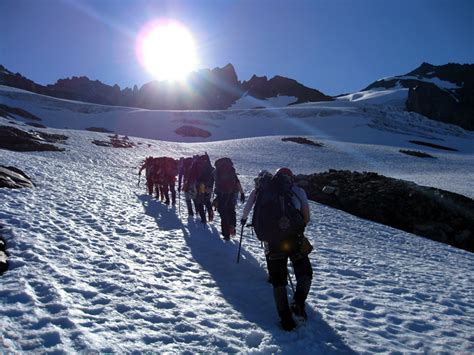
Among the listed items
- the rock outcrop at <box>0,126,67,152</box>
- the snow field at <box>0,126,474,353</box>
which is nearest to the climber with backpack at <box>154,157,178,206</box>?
the snow field at <box>0,126,474,353</box>

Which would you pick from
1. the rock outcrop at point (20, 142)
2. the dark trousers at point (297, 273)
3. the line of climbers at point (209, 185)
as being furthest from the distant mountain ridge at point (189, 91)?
the dark trousers at point (297, 273)

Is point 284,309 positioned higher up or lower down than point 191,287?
higher up

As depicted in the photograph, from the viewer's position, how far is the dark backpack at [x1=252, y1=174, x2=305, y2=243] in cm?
489

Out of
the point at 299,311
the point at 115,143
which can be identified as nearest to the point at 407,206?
the point at 299,311

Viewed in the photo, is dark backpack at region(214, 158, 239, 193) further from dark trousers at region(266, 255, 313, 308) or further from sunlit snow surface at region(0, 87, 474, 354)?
dark trousers at region(266, 255, 313, 308)

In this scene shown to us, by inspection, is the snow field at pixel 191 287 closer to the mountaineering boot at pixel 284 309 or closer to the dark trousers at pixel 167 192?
the mountaineering boot at pixel 284 309

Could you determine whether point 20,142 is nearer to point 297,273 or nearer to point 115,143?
point 115,143

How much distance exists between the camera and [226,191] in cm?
935

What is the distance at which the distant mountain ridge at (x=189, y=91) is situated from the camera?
4530 inches

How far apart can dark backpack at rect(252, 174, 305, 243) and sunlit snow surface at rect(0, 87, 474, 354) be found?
1338 millimetres

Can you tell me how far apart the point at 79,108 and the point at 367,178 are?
220 ft

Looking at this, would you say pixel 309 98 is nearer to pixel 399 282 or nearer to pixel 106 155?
pixel 106 155

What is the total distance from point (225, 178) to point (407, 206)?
34.6 ft

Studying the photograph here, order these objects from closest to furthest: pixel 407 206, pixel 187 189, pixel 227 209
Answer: pixel 227 209
pixel 187 189
pixel 407 206
